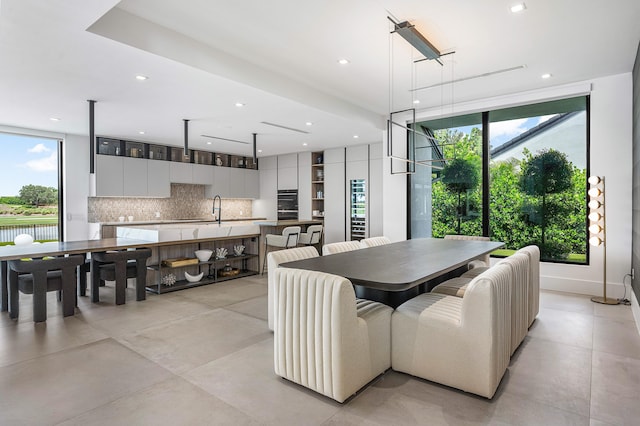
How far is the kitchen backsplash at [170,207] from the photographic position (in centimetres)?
741

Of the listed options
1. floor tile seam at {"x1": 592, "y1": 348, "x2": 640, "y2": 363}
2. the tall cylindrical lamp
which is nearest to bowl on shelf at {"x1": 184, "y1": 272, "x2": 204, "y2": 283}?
floor tile seam at {"x1": 592, "y1": 348, "x2": 640, "y2": 363}

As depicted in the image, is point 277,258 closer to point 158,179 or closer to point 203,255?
point 203,255

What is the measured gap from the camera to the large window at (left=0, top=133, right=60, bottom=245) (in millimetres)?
6363

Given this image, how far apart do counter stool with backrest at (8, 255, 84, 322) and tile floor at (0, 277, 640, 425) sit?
169 mm

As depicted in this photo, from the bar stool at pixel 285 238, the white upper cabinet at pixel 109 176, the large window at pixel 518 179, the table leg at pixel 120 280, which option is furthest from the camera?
the white upper cabinet at pixel 109 176

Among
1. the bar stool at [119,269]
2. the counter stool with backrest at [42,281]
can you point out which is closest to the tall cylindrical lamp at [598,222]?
the bar stool at [119,269]

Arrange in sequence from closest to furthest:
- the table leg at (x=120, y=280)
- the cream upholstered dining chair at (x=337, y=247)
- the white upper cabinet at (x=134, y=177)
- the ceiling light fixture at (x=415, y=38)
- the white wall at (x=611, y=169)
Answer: the ceiling light fixture at (x=415, y=38)
the cream upholstered dining chair at (x=337, y=247)
the table leg at (x=120, y=280)
the white wall at (x=611, y=169)
the white upper cabinet at (x=134, y=177)

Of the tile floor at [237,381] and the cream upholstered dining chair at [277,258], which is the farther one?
the cream upholstered dining chair at [277,258]

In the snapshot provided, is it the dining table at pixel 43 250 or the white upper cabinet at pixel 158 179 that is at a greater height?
the white upper cabinet at pixel 158 179

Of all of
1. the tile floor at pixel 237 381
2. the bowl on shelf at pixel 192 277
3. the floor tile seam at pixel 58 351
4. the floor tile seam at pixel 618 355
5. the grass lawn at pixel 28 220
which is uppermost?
the grass lawn at pixel 28 220

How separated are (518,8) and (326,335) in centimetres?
312

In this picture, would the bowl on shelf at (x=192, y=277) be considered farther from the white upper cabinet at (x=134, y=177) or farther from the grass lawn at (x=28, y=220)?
the grass lawn at (x=28, y=220)

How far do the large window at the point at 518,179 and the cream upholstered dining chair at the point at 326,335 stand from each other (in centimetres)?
338

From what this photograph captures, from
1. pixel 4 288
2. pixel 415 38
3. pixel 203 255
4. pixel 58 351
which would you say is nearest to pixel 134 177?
pixel 203 255
